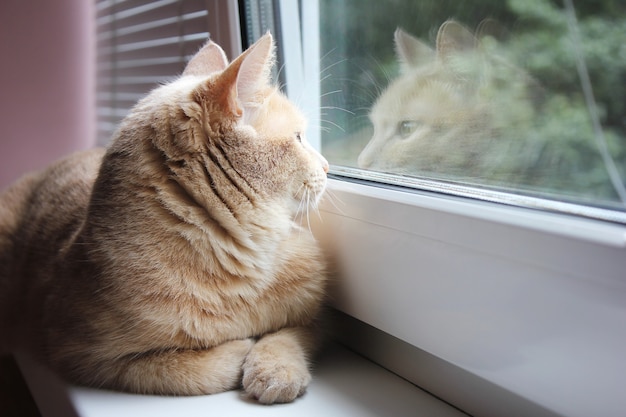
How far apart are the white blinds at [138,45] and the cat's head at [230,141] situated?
1.65ft

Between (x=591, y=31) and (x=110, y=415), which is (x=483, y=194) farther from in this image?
(x=110, y=415)

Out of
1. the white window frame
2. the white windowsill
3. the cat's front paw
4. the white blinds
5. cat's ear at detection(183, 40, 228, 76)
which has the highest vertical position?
the white blinds

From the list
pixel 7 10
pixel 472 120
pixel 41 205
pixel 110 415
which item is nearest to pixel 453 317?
pixel 472 120

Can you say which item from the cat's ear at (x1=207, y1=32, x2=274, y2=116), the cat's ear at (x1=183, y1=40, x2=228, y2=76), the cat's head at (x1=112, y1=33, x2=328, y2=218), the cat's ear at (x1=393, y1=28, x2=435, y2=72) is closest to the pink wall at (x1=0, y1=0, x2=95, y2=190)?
the cat's ear at (x1=183, y1=40, x2=228, y2=76)

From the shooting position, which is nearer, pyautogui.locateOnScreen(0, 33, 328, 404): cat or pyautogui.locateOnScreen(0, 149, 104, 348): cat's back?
pyautogui.locateOnScreen(0, 33, 328, 404): cat

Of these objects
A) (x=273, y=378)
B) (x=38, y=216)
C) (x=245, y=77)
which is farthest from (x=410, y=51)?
(x=38, y=216)

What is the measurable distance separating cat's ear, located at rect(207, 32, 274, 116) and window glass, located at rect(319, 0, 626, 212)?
0.18 meters

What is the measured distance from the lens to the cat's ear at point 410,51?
29.7 inches

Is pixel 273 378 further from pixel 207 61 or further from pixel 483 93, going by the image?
pixel 207 61

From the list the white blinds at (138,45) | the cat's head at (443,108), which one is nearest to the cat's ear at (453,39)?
the cat's head at (443,108)

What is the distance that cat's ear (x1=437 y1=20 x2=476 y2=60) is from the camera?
2.19 feet

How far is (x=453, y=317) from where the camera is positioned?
25.9 inches

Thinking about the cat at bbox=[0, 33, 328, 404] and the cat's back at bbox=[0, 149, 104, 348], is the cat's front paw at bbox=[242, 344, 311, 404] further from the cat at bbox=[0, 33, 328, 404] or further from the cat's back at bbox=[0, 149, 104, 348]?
the cat's back at bbox=[0, 149, 104, 348]

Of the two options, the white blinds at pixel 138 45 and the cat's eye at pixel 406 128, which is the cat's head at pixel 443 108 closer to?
the cat's eye at pixel 406 128
